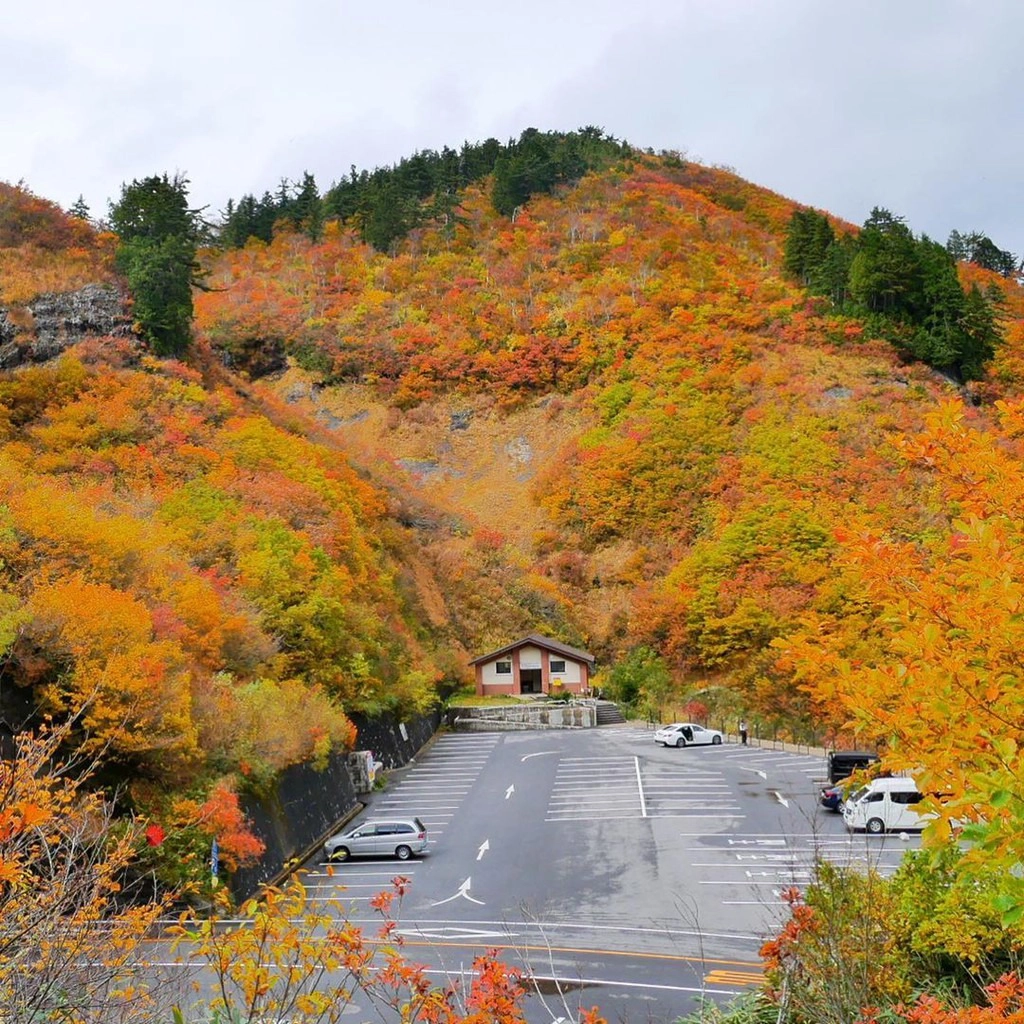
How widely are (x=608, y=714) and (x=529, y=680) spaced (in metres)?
5.89

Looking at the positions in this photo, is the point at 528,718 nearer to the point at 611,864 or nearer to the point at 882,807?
the point at 611,864

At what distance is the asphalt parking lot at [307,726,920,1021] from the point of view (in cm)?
1384

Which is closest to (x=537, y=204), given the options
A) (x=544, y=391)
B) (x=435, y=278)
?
(x=435, y=278)

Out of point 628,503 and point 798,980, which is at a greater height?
point 628,503

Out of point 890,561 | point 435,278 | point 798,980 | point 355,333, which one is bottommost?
point 798,980

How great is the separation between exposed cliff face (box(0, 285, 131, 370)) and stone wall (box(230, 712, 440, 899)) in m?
21.5

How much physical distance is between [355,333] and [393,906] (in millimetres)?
64651

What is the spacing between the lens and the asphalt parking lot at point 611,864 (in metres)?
13.8

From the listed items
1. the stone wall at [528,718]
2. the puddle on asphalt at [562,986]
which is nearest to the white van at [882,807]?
the puddle on asphalt at [562,986]

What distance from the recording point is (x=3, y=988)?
522 cm

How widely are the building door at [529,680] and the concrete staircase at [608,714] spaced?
4356 millimetres

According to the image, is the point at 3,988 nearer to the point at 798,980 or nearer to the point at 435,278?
the point at 798,980

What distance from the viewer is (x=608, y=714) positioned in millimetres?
44938

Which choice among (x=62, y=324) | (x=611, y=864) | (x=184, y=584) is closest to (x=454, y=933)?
(x=611, y=864)
